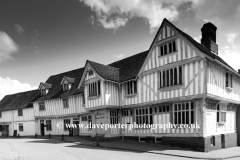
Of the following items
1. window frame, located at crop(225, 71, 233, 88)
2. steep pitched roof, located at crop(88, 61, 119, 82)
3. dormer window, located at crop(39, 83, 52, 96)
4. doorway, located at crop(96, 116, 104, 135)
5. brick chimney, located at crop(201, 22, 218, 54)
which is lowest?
doorway, located at crop(96, 116, 104, 135)

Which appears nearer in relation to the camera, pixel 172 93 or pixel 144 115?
pixel 172 93

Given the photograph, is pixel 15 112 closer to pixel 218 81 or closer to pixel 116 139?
pixel 116 139

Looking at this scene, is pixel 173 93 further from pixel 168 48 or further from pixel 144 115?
pixel 144 115

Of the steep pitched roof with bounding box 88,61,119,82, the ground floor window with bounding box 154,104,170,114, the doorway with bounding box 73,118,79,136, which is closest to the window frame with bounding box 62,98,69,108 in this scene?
the doorway with bounding box 73,118,79,136

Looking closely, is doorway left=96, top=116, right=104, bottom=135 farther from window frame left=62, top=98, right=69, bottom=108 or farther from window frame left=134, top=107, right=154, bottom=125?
window frame left=62, top=98, right=69, bottom=108

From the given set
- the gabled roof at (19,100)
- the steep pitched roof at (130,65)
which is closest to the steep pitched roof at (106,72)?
the steep pitched roof at (130,65)

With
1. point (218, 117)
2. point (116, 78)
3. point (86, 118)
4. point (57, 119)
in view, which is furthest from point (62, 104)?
point (218, 117)

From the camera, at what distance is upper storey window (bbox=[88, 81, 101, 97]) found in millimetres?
19328

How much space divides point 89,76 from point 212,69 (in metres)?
11.7

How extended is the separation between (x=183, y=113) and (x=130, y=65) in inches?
335

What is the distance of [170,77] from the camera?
1563cm

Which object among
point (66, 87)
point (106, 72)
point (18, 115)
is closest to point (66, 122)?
point (66, 87)

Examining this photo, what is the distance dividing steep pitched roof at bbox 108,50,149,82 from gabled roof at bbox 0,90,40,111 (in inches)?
664

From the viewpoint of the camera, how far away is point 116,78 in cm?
2000
